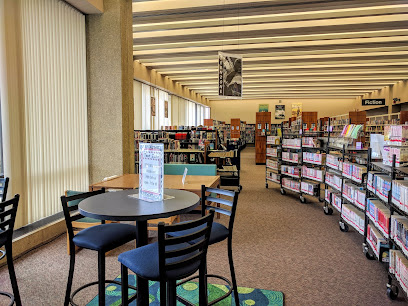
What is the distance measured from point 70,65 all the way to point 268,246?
145 inches

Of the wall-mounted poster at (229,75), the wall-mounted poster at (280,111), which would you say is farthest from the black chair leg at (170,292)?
the wall-mounted poster at (280,111)

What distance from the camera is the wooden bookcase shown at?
43.8 feet

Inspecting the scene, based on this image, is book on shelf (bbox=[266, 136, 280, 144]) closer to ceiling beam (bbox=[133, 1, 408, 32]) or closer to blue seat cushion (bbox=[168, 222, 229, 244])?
ceiling beam (bbox=[133, 1, 408, 32])

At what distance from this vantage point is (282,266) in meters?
3.36

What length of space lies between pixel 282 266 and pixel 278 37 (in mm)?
6423

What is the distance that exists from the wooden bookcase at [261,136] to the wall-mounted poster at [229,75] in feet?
26.0

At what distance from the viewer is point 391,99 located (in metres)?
15.2

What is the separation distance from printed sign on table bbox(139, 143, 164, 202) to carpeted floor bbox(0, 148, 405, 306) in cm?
117

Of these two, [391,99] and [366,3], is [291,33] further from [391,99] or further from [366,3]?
[391,99]

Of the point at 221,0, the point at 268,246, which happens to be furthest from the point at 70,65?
the point at 268,246

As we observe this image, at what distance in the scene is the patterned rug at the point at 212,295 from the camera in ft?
8.59

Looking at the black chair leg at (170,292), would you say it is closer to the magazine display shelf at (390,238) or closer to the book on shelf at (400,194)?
the magazine display shelf at (390,238)

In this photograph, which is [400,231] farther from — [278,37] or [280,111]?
[280,111]

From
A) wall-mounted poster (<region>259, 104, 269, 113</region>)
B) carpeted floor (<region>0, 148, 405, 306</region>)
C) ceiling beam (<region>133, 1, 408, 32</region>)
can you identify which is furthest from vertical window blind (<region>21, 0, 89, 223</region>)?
wall-mounted poster (<region>259, 104, 269, 113</region>)
